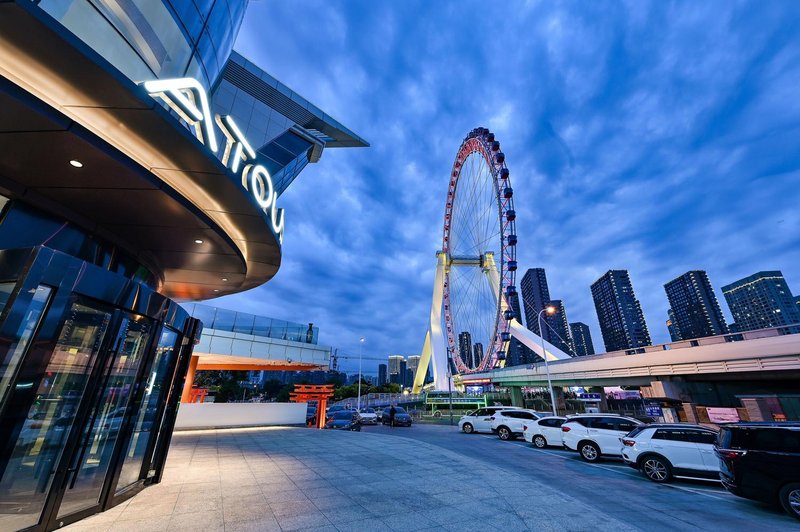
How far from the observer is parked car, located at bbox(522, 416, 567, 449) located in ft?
53.4

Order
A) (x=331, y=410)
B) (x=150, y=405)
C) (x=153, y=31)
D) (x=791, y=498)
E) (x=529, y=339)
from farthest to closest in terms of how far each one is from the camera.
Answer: (x=529, y=339), (x=331, y=410), (x=153, y=31), (x=150, y=405), (x=791, y=498)

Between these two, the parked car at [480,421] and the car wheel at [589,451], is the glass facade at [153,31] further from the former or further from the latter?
the parked car at [480,421]

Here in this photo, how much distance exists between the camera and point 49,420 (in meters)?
4.80

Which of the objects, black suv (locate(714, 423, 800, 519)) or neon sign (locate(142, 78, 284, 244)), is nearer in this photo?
neon sign (locate(142, 78, 284, 244))

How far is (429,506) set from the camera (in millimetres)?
6340

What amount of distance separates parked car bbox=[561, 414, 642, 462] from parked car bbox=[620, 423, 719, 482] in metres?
2.47

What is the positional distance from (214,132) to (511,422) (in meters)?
20.6

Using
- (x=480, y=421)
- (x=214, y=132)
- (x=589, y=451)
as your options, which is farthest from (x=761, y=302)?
(x=214, y=132)

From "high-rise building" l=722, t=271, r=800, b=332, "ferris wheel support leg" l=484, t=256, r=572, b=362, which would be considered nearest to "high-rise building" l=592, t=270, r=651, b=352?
"high-rise building" l=722, t=271, r=800, b=332

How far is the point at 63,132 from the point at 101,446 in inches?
207

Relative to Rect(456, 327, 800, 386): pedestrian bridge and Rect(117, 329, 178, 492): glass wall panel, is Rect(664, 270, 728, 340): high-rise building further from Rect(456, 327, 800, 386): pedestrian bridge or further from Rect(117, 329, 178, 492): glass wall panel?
Rect(117, 329, 178, 492): glass wall panel

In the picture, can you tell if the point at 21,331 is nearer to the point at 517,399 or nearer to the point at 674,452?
the point at 674,452

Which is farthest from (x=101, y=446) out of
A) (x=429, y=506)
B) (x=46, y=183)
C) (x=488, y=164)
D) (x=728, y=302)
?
(x=728, y=302)

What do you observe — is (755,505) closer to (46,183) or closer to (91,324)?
(91,324)
